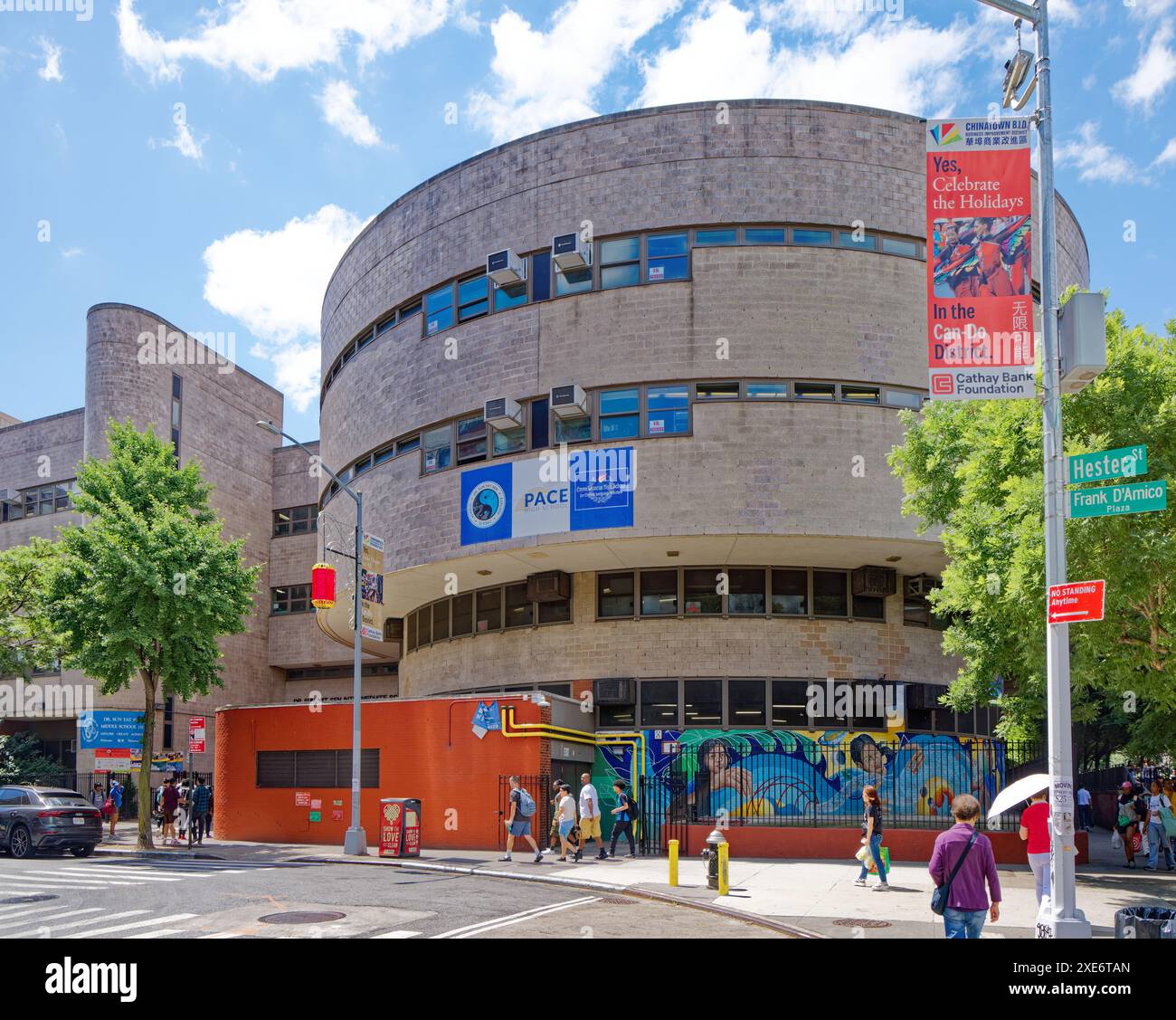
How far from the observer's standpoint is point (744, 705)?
28.6m

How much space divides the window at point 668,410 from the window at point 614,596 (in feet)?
15.3

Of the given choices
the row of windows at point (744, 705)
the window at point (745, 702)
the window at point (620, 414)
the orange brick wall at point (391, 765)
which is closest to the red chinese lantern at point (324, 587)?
the orange brick wall at point (391, 765)

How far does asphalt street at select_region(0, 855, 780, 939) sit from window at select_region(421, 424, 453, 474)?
12.0 m

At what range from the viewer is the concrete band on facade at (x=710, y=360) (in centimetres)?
2677

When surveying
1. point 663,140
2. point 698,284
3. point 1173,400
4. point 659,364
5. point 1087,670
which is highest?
point 663,140

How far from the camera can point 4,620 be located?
3653 centimetres

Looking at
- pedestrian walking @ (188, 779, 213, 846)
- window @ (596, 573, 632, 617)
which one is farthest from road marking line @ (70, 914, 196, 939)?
window @ (596, 573, 632, 617)

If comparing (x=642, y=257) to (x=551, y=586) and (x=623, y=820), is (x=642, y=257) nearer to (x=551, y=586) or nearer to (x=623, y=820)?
(x=551, y=586)

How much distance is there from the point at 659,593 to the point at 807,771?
605cm

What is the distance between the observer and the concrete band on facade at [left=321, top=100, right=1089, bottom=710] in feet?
87.8

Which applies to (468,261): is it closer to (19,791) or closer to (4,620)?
(19,791)

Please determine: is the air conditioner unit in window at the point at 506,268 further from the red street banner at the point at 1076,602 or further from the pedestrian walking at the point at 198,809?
the red street banner at the point at 1076,602

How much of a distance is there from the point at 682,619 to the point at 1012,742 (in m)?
9.49
